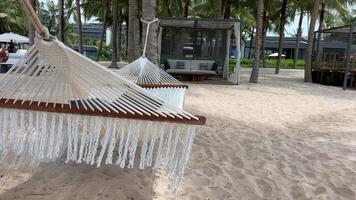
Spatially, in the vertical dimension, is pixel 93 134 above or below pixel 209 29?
below

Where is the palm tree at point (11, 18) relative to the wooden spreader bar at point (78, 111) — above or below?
above

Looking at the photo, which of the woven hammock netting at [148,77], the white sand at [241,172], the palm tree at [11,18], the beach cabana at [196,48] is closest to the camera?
the white sand at [241,172]

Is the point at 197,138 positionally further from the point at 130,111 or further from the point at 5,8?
the point at 5,8


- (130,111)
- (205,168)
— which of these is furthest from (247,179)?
(130,111)

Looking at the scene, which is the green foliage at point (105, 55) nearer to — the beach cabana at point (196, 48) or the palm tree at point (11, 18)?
the palm tree at point (11, 18)

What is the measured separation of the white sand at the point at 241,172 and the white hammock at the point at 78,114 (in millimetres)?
313

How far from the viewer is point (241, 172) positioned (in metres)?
2.90

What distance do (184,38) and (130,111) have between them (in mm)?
10172

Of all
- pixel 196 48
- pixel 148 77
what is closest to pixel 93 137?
pixel 148 77

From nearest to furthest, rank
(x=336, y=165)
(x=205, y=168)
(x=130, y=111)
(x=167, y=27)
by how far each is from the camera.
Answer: (x=130, y=111) < (x=205, y=168) < (x=336, y=165) < (x=167, y=27)

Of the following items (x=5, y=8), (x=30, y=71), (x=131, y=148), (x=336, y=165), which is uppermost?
(x=5, y=8)

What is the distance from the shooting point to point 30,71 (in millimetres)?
2297

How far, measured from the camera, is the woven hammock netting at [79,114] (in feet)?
6.64

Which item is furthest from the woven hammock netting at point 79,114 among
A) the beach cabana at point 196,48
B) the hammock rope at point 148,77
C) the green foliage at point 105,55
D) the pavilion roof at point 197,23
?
the green foliage at point 105,55
